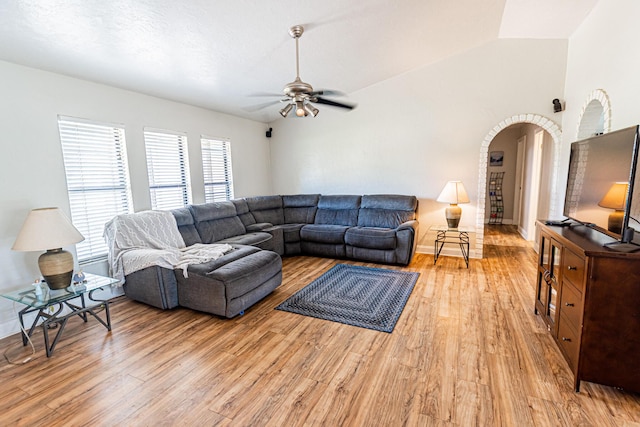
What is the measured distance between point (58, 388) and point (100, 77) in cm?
295

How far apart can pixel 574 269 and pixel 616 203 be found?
487mm

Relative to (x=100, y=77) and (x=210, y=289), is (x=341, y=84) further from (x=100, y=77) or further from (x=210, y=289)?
(x=210, y=289)

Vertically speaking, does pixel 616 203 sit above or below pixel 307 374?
above

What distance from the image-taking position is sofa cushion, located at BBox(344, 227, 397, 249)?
4277 mm

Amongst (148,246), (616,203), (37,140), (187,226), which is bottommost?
(148,246)

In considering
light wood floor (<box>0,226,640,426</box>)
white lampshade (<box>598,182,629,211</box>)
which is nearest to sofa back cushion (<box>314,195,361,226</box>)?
light wood floor (<box>0,226,640,426</box>)

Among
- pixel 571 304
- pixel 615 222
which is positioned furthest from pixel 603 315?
pixel 615 222

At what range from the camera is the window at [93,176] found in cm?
312

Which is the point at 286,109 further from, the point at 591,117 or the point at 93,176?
the point at 591,117

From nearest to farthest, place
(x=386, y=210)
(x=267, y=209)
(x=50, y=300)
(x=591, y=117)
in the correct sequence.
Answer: (x=50, y=300) → (x=591, y=117) → (x=386, y=210) → (x=267, y=209)

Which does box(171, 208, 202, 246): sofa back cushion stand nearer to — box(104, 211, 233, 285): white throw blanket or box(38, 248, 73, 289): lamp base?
box(104, 211, 233, 285): white throw blanket

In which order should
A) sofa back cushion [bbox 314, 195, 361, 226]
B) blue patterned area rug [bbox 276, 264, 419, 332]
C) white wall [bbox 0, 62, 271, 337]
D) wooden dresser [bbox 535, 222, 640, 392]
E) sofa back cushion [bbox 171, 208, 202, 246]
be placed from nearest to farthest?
wooden dresser [bbox 535, 222, 640, 392], white wall [bbox 0, 62, 271, 337], blue patterned area rug [bbox 276, 264, 419, 332], sofa back cushion [bbox 171, 208, 202, 246], sofa back cushion [bbox 314, 195, 361, 226]

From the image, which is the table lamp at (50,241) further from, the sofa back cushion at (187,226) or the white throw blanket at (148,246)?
the sofa back cushion at (187,226)

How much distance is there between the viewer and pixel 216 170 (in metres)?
5.07
